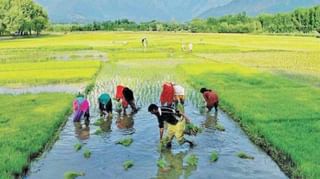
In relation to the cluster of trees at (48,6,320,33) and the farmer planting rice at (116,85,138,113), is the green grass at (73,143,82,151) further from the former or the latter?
the cluster of trees at (48,6,320,33)

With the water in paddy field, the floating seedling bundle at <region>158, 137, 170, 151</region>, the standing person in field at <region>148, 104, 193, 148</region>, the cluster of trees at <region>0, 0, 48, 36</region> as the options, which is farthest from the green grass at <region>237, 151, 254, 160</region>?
the cluster of trees at <region>0, 0, 48, 36</region>

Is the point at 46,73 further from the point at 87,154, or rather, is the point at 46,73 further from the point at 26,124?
the point at 87,154

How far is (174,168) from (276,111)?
6.53m

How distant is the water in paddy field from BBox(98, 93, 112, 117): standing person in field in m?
0.35

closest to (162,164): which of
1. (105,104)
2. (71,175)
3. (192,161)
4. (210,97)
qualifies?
(192,161)

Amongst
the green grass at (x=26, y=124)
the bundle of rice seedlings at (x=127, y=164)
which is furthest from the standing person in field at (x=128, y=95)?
the bundle of rice seedlings at (x=127, y=164)

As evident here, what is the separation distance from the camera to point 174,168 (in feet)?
33.4

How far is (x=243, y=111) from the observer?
15.4m

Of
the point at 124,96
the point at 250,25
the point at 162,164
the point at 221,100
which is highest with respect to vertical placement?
the point at 250,25

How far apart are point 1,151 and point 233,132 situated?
6482 millimetres

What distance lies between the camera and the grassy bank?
10.5 meters

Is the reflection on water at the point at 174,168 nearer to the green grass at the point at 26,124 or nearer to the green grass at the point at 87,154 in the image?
the green grass at the point at 87,154

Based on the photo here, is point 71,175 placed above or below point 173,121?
below

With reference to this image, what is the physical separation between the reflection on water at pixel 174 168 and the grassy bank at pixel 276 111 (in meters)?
2.18
